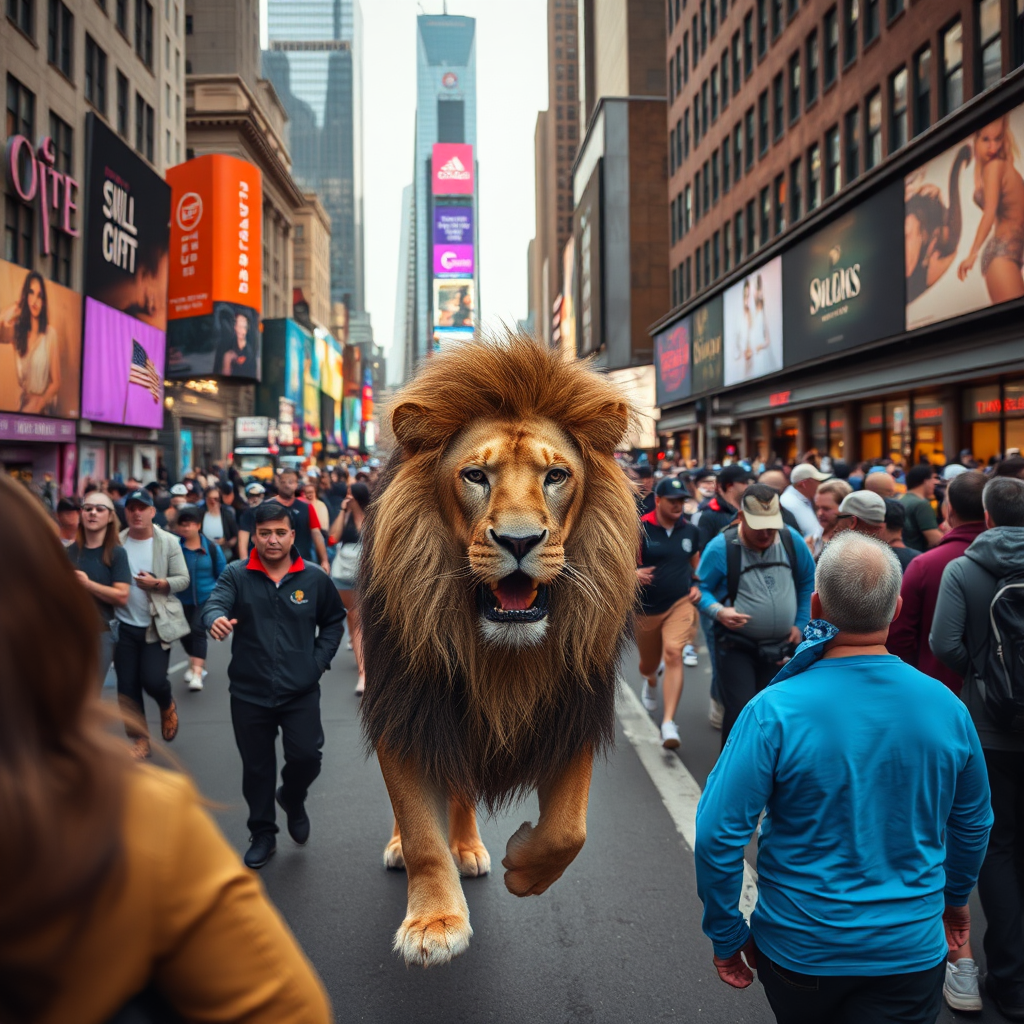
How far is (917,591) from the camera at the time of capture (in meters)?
4.20

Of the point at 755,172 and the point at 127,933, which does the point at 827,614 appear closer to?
the point at 127,933

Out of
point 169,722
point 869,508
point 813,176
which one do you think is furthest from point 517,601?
point 813,176

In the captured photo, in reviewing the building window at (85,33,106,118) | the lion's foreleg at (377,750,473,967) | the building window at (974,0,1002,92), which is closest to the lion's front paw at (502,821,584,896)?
the lion's foreleg at (377,750,473,967)

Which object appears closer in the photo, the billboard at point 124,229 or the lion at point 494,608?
the lion at point 494,608

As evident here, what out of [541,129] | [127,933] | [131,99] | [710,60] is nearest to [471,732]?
[127,933]

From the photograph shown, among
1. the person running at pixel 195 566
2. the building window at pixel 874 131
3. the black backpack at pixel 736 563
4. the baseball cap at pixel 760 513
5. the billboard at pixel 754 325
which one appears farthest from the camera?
the billboard at pixel 754 325

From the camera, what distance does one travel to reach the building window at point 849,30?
2545 centimetres

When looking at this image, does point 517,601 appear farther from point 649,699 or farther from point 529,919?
point 649,699

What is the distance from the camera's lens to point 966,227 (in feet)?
58.4

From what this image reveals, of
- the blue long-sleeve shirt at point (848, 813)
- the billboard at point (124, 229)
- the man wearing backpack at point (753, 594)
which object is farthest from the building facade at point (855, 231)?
the billboard at point (124, 229)

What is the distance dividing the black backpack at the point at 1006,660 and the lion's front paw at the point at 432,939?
213 cm

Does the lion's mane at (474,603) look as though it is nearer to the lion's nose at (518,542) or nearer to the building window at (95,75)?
the lion's nose at (518,542)

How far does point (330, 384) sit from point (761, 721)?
8866 cm

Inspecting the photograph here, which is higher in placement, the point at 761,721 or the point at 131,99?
the point at 131,99
